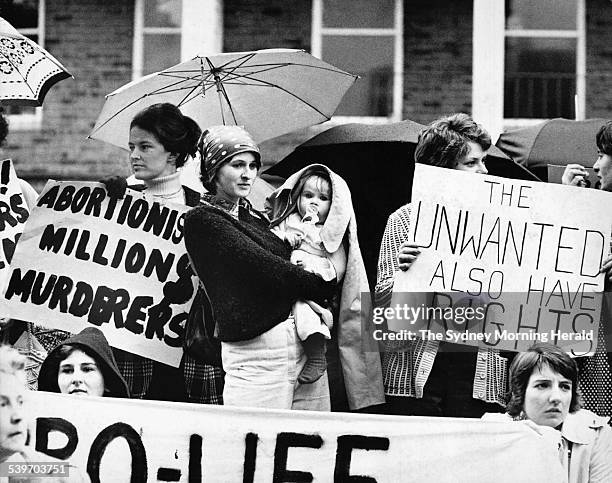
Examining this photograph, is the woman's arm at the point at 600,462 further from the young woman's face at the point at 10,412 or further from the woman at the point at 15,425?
the young woman's face at the point at 10,412

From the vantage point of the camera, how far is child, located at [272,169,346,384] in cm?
447

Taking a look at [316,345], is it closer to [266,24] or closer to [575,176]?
[575,176]

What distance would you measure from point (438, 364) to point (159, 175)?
5.00 feet

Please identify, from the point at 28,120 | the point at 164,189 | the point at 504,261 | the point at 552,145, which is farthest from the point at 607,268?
the point at 28,120

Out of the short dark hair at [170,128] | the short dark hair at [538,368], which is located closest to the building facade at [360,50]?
the short dark hair at [170,128]

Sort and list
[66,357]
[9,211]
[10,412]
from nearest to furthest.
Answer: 1. [10,412]
2. [66,357]
3. [9,211]

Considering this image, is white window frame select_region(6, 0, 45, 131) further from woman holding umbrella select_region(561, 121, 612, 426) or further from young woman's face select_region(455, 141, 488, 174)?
woman holding umbrella select_region(561, 121, 612, 426)

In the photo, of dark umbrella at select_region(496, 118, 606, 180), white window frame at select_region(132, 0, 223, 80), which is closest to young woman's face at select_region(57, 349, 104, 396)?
dark umbrella at select_region(496, 118, 606, 180)

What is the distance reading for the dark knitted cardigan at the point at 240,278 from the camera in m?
4.39

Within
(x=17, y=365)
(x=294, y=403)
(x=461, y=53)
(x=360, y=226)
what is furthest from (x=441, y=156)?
(x=461, y=53)

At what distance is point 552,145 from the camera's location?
5.88m

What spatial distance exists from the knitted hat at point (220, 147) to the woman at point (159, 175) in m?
0.43

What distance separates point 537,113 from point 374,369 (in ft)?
22.8

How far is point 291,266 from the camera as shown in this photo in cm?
440
